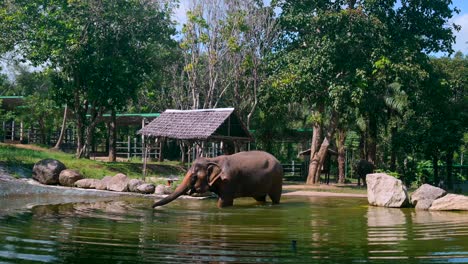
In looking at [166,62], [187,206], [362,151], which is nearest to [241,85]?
[166,62]

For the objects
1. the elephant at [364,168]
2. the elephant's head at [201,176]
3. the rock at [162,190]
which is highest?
the elephant at [364,168]

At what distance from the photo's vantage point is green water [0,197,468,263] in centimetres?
793

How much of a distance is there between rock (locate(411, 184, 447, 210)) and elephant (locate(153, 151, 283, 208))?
3.83 meters

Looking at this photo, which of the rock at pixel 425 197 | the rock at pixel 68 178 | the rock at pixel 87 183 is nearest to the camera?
the rock at pixel 425 197

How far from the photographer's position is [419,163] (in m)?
27.0

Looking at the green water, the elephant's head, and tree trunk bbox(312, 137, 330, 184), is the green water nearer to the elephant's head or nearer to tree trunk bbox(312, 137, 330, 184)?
the elephant's head

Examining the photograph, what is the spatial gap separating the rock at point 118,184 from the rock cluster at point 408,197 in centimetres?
789

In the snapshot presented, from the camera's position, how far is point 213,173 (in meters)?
15.9

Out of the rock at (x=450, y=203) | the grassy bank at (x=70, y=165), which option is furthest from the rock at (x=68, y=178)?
the rock at (x=450, y=203)

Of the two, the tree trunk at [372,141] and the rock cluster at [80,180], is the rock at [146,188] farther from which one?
the tree trunk at [372,141]

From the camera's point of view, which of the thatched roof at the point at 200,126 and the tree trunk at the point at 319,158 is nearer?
the thatched roof at the point at 200,126

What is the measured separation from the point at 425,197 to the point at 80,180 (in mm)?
11375

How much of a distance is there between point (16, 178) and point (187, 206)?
877 cm

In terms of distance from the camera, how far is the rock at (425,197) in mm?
16453
